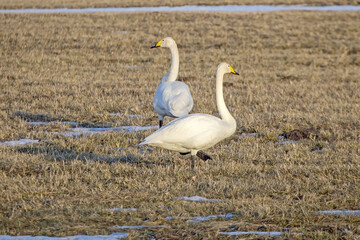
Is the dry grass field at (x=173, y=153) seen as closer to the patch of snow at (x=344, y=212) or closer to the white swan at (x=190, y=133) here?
the patch of snow at (x=344, y=212)

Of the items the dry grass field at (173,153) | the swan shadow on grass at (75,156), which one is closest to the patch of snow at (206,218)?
the dry grass field at (173,153)

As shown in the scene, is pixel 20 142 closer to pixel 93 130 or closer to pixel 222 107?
pixel 93 130

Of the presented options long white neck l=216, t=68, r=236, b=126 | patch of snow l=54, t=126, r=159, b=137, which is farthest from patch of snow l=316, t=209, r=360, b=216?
patch of snow l=54, t=126, r=159, b=137

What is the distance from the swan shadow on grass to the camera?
775cm

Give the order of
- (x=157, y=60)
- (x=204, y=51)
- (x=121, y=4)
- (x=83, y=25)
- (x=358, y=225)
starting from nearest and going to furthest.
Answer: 1. (x=358, y=225)
2. (x=157, y=60)
3. (x=204, y=51)
4. (x=83, y=25)
5. (x=121, y=4)

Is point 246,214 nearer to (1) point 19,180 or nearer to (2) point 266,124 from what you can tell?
(1) point 19,180

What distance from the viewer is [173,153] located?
8.41m

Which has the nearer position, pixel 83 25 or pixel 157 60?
pixel 157 60

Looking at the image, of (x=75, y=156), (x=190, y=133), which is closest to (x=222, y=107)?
(x=190, y=133)

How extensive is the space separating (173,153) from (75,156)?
142 cm

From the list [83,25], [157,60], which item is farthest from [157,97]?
[83,25]

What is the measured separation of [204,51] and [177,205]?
16.1 meters

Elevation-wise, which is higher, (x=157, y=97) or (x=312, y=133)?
(x=157, y=97)

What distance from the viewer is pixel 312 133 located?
9.48 metres
